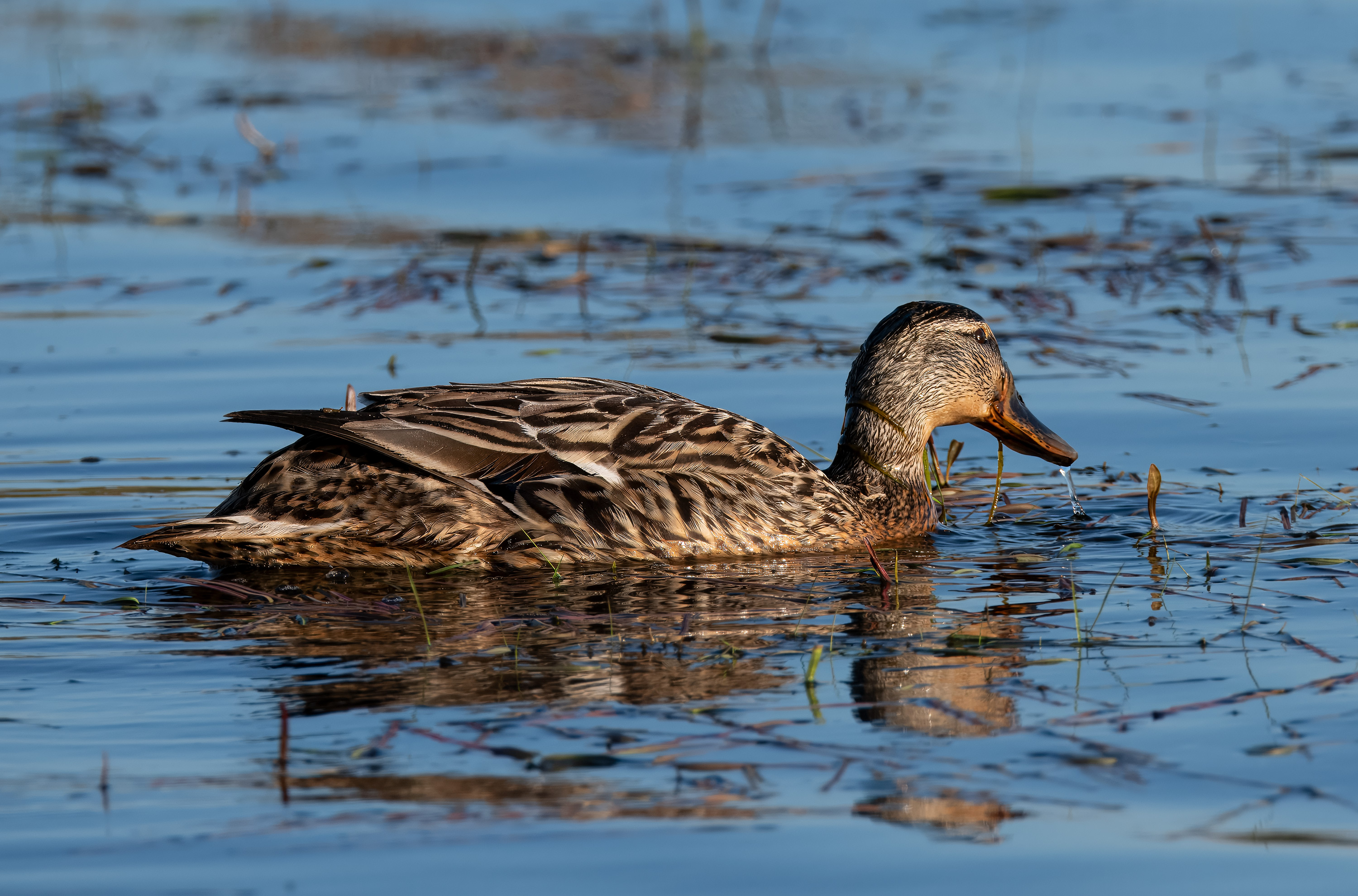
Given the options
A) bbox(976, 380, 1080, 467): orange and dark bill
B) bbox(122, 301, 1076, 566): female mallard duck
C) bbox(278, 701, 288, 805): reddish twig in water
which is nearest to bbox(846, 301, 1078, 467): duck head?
bbox(976, 380, 1080, 467): orange and dark bill

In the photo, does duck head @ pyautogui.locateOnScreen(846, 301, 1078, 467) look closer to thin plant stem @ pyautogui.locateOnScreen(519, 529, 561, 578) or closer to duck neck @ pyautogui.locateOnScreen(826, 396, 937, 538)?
duck neck @ pyautogui.locateOnScreen(826, 396, 937, 538)

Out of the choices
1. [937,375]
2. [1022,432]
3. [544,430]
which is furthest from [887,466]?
[544,430]

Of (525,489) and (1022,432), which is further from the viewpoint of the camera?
(1022,432)

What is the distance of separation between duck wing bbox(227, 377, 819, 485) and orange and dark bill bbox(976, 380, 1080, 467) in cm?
113

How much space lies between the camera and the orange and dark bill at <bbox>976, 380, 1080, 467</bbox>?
7.44 metres

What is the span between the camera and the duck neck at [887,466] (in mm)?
7172

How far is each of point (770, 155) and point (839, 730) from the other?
10941 millimetres

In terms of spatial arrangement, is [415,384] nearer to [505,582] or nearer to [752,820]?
[505,582]

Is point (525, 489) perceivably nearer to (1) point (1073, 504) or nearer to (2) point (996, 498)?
(2) point (996, 498)

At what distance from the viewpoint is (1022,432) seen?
753 centimetres

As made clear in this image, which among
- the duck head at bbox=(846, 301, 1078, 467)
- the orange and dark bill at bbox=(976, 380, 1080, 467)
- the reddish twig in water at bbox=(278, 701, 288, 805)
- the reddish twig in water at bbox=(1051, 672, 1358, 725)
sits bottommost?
the reddish twig in water at bbox=(278, 701, 288, 805)

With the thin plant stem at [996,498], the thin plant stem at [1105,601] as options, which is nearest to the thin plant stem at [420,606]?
the thin plant stem at [1105,601]

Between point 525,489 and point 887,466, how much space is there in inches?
65.7

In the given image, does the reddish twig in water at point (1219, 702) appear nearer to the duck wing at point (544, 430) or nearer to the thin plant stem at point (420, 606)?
the thin plant stem at point (420, 606)
